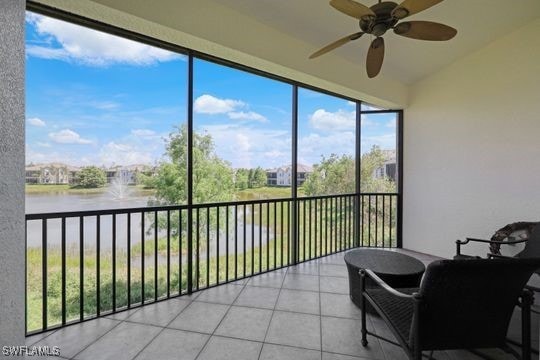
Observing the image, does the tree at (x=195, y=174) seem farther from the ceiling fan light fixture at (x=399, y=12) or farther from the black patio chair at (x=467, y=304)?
the black patio chair at (x=467, y=304)

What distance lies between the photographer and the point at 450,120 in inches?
152

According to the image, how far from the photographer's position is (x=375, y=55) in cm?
229

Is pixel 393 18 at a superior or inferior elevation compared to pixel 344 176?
superior

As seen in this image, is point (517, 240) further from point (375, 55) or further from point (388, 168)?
point (375, 55)

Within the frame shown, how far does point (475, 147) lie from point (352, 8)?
2929 millimetres

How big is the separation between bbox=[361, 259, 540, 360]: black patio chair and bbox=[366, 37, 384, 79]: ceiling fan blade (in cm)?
174

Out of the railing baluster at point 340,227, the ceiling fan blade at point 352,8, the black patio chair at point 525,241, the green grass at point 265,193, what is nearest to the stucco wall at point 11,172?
the ceiling fan blade at point 352,8

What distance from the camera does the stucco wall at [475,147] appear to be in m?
3.19

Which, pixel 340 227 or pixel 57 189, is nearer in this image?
pixel 57 189

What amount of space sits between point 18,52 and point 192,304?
88.8 inches

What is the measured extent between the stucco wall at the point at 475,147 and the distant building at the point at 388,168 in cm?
19

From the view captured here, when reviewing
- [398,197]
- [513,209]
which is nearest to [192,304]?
[398,197]

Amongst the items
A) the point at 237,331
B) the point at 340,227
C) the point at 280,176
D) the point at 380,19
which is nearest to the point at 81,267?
the point at 237,331

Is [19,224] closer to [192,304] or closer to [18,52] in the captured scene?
[18,52]
